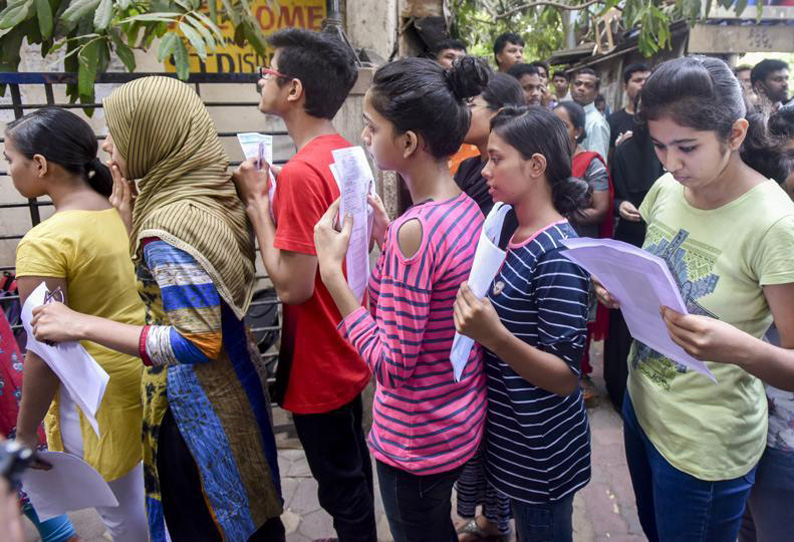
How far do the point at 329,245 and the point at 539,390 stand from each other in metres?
0.67

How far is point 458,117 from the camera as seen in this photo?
152 cm

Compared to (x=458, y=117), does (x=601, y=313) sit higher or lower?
lower

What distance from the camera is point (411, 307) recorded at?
134 cm

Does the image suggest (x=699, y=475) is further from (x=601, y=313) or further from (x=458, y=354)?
(x=601, y=313)

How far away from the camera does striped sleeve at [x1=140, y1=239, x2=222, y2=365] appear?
57.1 inches

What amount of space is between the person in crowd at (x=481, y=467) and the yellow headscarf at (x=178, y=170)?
3.47 feet

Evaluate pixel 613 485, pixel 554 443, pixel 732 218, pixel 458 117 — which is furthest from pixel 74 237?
pixel 613 485

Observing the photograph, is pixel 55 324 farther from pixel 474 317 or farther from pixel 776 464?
pixel 776 464

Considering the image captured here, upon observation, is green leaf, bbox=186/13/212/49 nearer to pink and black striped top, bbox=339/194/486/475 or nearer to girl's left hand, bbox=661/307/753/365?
pink and black striped top, bbox=339/194/486/475

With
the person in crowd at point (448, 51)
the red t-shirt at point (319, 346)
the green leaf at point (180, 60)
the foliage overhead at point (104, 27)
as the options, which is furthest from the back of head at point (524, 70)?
the green leaf at point (180, 60)

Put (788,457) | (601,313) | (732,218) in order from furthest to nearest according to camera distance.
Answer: (601,313) < (788,457) < (732,218)

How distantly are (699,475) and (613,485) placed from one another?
165cm

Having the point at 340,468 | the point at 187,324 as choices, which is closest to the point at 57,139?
the point at 187,324

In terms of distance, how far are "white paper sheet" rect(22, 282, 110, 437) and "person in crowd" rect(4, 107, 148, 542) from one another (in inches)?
6.5
